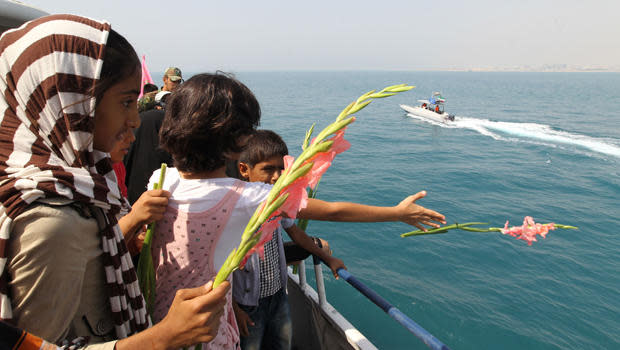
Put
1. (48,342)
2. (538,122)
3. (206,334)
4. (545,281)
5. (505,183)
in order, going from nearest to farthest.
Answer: (48,342), (206,334), (545,281), (505,183), (538,122)

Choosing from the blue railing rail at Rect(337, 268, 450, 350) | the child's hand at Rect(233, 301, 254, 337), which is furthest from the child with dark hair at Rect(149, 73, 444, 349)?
the blue railing rail at Rect(337, 268, 450, 350)

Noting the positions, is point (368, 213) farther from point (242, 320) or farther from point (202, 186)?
point (242, 320)

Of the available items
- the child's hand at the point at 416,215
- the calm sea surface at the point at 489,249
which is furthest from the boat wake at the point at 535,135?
the child's hand at the point at 416,215

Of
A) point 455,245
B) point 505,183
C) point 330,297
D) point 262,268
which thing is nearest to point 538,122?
point 505,183

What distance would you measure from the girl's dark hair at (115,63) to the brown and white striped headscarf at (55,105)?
0.09ft

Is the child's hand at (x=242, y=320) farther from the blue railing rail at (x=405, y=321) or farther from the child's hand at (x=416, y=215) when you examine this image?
the child's hand at (x=416, y=215)

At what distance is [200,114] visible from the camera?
1.23m

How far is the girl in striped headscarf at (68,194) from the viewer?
767 millimetres

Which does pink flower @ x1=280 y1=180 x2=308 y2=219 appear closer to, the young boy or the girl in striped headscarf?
the girl in striped headscarf

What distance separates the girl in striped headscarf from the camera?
0.77 metres

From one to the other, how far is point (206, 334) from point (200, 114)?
698 mm

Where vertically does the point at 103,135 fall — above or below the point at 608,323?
above

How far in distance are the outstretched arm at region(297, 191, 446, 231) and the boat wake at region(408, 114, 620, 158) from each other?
25.3 metres

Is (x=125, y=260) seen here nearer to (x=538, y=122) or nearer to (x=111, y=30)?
(x=111, y=30)
